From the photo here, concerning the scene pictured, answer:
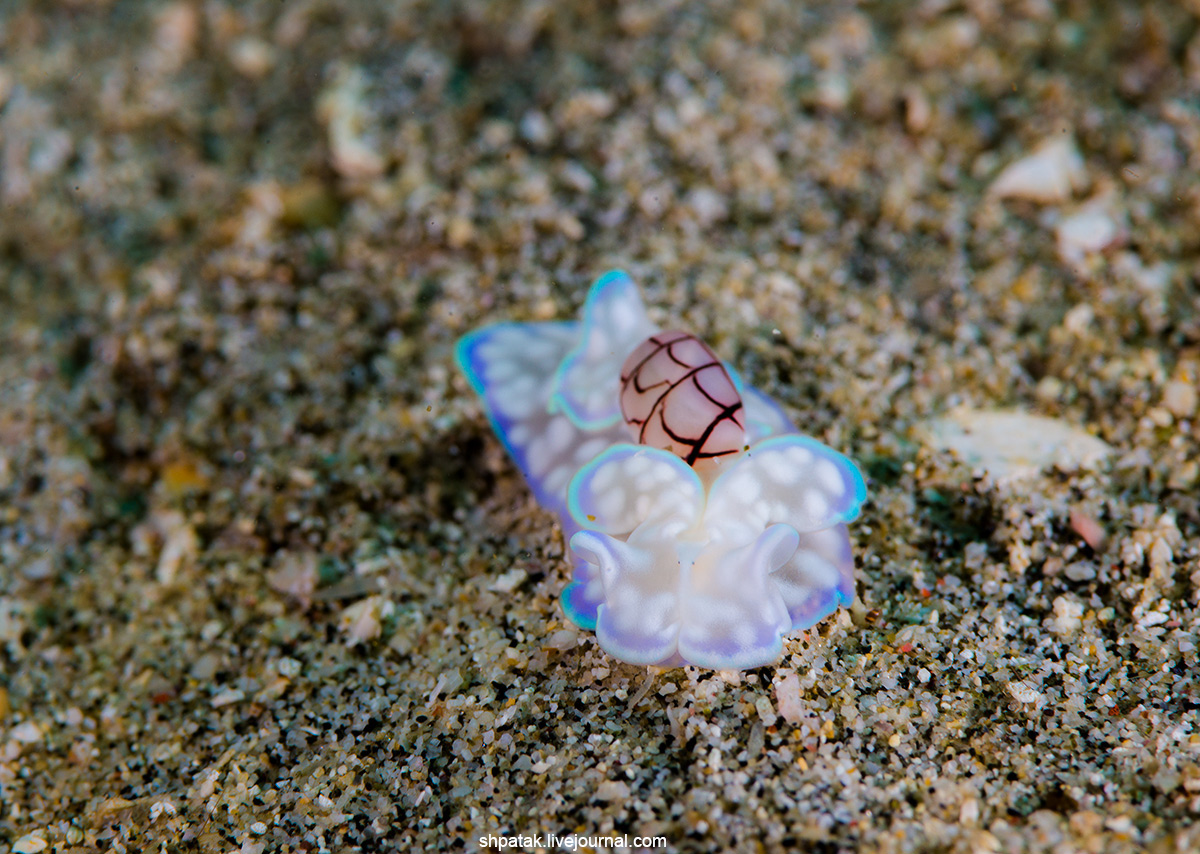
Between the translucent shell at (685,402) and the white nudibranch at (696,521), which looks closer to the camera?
the white nudibranch at (696,521)

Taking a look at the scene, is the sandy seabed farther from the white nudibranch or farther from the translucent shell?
the translucent shell

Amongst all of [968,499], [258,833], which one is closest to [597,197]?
[968,499]

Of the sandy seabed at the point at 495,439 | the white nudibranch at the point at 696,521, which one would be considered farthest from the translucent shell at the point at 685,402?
the sandy seabed at the point at 495,439

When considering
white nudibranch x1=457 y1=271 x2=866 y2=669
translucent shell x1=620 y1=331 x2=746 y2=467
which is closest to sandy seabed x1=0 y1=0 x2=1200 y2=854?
white nudibranch x1=457 y1=271 x2=866 y2=669

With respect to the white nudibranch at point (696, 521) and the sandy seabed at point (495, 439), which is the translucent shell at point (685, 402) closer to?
the white nudibranch at point (696, 521)

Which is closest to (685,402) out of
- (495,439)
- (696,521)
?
(696,521)

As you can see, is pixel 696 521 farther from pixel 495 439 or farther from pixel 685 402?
pixel 495 439

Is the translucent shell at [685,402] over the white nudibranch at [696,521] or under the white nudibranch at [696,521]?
over
